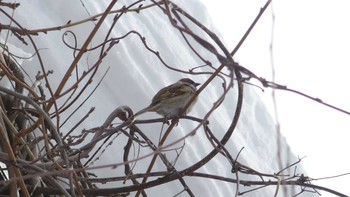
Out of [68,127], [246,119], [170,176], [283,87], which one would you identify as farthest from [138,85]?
[283,87]

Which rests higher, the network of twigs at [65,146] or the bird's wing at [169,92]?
the bird's wing at [169,92]

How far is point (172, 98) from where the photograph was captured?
2428 millimetres

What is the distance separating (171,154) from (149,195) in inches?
7.0

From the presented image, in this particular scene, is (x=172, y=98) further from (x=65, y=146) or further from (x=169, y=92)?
(x=65, y=146)

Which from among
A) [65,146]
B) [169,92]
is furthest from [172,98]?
[65,146]

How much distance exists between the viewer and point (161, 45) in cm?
267

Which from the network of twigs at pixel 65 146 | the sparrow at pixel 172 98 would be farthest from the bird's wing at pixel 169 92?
the network of twigs at pixel 65 146

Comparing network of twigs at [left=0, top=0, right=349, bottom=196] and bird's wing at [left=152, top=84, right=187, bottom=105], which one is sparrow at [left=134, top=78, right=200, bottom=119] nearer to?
bird's wing at [left=152, top=84, right=187, bottom=105]

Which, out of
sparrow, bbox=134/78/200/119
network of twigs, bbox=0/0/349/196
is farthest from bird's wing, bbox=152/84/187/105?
network of twigs, bbox=0/0/349/196

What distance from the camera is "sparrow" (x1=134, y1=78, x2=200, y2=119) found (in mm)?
2330

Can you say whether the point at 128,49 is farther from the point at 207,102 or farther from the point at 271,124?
the point at 271,124

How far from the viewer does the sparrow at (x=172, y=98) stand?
2.33 m

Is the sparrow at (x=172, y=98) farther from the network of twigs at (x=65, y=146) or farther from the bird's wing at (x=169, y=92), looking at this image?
the network of twigs at (x=65, y=146)

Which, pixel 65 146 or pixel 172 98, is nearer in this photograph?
pixel 65 146
